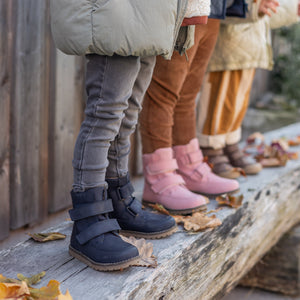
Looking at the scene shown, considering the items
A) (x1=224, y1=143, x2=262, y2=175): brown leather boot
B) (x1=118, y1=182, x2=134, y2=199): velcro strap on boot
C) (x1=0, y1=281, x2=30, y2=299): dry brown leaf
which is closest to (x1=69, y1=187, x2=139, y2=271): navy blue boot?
(x1=118, y1=182, x2=134, y2=199): velcro strap on boot

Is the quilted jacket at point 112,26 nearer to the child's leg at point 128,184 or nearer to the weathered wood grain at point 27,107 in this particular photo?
the child's leg at point 128,184

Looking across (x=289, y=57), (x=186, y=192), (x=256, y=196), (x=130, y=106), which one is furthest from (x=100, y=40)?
(x=289, y=57)

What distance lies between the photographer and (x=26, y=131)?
2.23m

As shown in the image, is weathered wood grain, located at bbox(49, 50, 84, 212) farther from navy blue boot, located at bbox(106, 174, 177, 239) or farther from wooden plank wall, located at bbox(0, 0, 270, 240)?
navy blue boot, located at bbox(106, 174, 177, 239)

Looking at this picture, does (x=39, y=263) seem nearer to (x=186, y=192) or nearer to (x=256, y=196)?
(x=186, y=192)

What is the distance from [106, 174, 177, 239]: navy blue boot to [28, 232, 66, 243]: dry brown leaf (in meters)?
0.20

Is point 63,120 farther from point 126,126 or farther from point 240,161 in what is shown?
point 240,161

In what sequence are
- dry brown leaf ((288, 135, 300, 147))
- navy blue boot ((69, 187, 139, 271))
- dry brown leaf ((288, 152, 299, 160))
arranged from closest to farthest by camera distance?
navy blue boot ((69, 187, 139, 271)), dry brown leaf ((288, 152, 299, 160)), dry brown leaf ((288, 135, 300, 147))

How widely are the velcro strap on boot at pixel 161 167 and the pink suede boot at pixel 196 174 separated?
0.22 meters

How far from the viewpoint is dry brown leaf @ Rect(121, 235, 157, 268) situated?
55.6 inches

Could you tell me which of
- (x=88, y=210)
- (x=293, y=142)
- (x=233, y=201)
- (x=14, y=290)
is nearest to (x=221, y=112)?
(x=233, y=201)

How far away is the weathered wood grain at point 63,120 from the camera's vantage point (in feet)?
7.91

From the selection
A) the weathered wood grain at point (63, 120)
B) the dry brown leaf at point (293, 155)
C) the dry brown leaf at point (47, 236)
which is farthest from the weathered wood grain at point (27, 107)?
the dry brown leaf at point (293, 155)

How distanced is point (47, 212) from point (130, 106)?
1139mm
